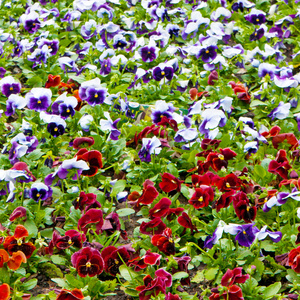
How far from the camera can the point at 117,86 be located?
3.71 m

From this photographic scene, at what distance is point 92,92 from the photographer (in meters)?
3.37

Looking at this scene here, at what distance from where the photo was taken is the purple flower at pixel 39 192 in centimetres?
266

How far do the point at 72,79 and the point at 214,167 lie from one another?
5.58ft

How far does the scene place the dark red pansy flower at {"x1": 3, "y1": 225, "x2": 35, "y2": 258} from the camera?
2379 millimetres

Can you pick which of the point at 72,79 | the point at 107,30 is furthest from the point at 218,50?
the point at 72,79

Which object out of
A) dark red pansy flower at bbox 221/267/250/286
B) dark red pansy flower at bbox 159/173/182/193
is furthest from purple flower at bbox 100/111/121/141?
dark red pansy flower at bbox 221/267/250/286

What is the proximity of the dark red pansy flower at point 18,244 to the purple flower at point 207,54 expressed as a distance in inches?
86.5

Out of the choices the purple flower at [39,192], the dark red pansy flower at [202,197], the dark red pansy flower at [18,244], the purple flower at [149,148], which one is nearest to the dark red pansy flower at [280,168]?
the dark red pansy flower at [202,197]

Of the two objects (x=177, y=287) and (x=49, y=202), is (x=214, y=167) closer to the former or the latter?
(x=177, y=287)

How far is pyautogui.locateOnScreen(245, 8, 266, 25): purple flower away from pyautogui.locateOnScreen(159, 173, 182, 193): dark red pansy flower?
8.43 ft

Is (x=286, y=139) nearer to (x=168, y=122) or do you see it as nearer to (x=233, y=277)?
(x=168, y=122)

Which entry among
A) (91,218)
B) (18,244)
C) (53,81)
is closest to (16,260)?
(18,244)

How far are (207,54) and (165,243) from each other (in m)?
2.07

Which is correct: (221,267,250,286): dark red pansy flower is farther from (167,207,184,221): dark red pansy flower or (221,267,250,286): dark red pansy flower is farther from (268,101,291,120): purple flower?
(268,101,291,120): purple flower
